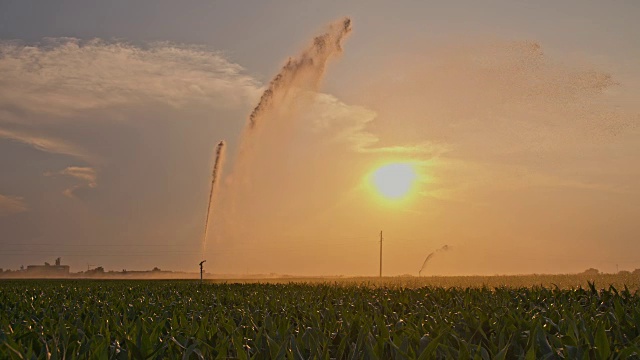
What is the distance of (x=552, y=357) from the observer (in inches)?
189

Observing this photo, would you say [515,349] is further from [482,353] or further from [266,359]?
[266,359]

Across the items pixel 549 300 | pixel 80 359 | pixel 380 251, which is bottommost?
pixel 80 359

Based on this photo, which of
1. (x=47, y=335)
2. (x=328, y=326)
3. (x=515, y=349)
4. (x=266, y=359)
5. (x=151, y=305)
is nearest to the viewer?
(x=266, y=359)

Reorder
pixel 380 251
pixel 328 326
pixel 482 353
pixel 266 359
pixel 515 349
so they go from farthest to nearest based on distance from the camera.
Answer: pixel 380 251, pixel 328 326, pixel 515 349, pixel 266 359, pixel 482 353

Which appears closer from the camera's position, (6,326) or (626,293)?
(6,326)

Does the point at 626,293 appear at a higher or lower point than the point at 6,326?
higher

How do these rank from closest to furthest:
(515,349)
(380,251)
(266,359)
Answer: (266,359), (515,349), (380,251)

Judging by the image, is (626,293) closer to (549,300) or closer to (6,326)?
(549,300)

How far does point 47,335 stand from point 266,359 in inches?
112

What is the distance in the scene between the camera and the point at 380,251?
125m

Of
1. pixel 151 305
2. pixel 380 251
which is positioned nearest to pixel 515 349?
pixel 151 305

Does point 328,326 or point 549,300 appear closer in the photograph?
point 328,326

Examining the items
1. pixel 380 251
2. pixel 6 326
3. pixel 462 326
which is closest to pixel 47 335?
pixel 6 326

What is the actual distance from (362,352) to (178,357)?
139 cm
